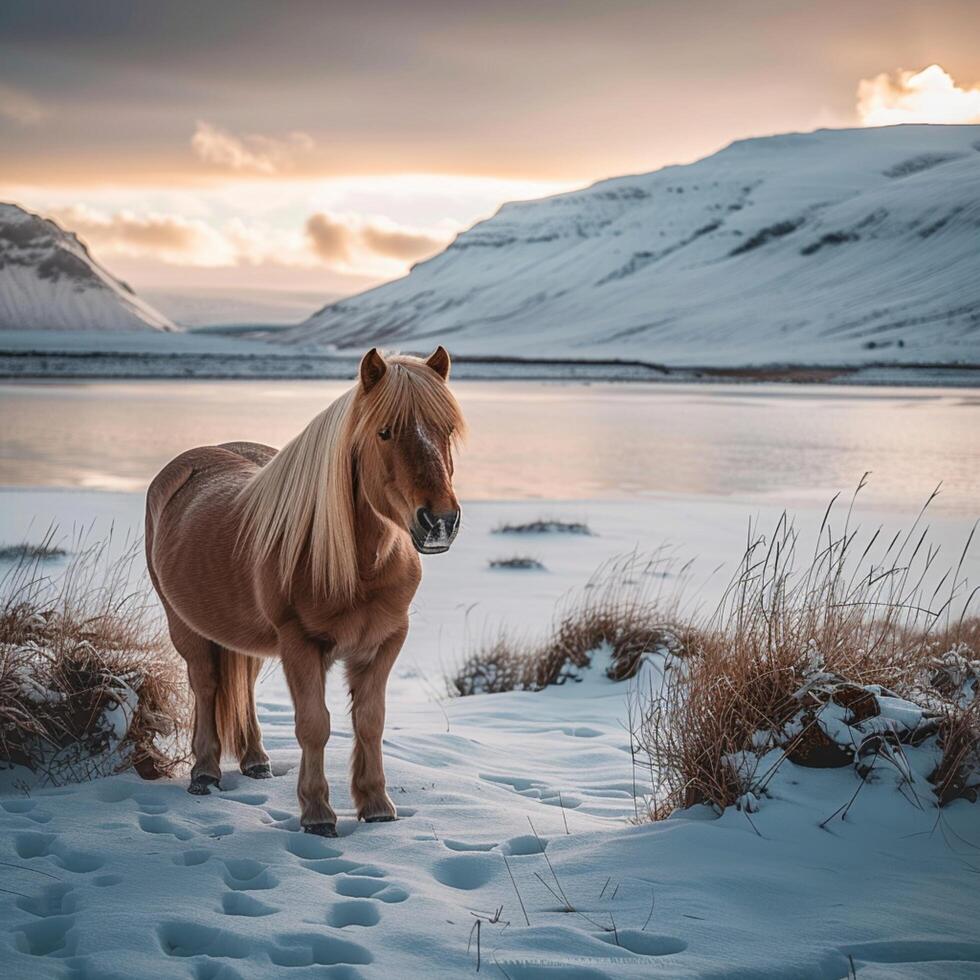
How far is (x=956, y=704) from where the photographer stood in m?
3.60

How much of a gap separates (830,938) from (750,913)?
0.24 metres

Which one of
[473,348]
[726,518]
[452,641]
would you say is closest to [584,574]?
[452,641]

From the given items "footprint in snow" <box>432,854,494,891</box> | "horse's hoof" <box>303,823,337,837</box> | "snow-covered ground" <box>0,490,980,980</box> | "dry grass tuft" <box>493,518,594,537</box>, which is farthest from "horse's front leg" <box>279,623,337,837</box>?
"dry grass tuft" <box>493,518,594,537</box>

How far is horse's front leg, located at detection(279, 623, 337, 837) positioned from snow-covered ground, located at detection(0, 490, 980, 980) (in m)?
0.12

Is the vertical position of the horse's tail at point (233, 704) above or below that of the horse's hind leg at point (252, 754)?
above

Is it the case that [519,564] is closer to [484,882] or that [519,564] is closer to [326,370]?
[484,882]

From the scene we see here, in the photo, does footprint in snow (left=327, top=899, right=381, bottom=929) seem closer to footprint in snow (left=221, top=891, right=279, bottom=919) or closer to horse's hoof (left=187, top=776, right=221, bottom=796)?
footprint in snow (left=221, top=891, right=279, bottom=919)

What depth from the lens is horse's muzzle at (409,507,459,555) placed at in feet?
10.4

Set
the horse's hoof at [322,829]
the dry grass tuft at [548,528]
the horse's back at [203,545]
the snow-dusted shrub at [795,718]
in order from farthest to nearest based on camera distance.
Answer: the dry grass tuft at [548,528], the horse's back at [203,545], the horse's hoof at [322,829], the snow-dusted shrub at [795,718]

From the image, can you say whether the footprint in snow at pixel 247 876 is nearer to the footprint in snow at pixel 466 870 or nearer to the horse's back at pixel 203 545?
the footprint in snow at pixel 466 870

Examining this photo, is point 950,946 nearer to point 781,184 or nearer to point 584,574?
point 584,574

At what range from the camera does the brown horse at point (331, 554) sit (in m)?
3.40

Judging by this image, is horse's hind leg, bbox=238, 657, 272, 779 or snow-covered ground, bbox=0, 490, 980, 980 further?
horse's hind leg, bbox=238, 657, 272, 779

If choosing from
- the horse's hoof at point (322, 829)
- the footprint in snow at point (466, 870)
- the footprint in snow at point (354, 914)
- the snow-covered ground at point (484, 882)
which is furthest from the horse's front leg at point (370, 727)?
the footprint in snow at point (354, 914)
